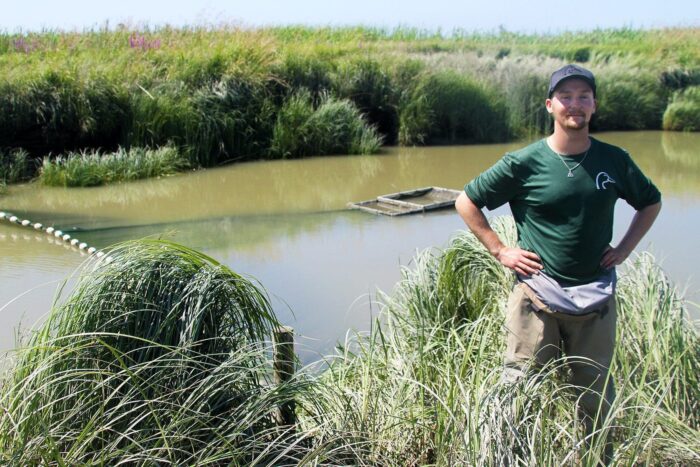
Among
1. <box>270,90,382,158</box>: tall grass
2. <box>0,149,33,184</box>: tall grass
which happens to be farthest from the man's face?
<box>270,90,382,158</box>: tall grass

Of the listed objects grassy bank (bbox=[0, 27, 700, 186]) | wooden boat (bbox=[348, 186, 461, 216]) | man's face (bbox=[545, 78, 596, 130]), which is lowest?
wooden boat (bbox=[348, 186, 461, 216])

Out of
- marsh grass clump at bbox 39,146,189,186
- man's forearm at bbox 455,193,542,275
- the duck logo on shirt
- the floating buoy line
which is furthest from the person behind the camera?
marsh grass clump at bbox 39,146,189,186

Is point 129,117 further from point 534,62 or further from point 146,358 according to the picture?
point 146,358

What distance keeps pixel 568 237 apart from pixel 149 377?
1427 mm

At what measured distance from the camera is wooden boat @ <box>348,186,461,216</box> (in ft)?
30.6

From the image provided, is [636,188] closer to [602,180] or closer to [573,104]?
[602,180]

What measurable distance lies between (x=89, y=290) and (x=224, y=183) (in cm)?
847

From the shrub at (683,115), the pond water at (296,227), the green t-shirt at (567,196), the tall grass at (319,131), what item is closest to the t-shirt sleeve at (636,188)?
the green t-shirt at (567,196)

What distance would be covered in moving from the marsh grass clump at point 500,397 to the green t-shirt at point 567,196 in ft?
1.19

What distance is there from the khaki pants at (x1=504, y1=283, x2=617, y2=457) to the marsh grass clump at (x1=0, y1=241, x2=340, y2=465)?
2.57 feet

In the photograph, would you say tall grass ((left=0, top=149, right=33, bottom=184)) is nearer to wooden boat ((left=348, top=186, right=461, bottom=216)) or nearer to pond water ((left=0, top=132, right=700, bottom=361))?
pond water ((left=0, top=132, right=700, bottom=361))

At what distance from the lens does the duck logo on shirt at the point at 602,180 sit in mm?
2838

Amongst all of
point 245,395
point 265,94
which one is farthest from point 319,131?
point 245,395

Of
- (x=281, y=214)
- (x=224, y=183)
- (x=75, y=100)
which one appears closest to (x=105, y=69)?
(x=75, y=100)
